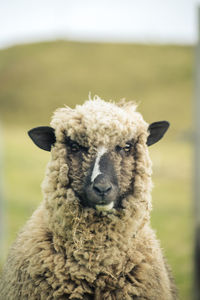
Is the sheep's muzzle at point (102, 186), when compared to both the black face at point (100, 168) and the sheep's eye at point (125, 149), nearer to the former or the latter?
the black face at point (100, 168)

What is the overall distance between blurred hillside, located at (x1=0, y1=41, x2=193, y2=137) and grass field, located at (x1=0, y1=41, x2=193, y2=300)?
43 mm

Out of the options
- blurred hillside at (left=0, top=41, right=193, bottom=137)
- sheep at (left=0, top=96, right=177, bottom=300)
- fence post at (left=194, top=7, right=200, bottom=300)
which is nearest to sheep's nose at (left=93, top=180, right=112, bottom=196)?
sheep at (left=0, top=96, right=177, bottom=300)

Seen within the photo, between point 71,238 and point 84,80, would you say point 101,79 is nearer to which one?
point 84,80

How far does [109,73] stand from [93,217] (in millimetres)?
26040

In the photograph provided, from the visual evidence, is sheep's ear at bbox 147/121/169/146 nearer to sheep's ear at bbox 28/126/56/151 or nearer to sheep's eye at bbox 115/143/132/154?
sheep's eye at bbox 115/143/132/154

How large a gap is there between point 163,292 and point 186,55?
37215 millimetres

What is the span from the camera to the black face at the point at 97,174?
215 cm

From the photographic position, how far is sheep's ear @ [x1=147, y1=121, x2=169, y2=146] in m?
2.38

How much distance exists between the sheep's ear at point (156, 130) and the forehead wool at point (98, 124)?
5 centimetres

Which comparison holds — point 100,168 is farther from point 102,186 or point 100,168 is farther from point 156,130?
point 156,130

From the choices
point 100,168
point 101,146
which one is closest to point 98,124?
point 101,146

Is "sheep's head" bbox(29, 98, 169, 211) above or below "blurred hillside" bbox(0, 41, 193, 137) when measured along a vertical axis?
below

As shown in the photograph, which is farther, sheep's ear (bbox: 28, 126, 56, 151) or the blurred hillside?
the blurred hillside

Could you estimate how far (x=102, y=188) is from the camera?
2.12 m
